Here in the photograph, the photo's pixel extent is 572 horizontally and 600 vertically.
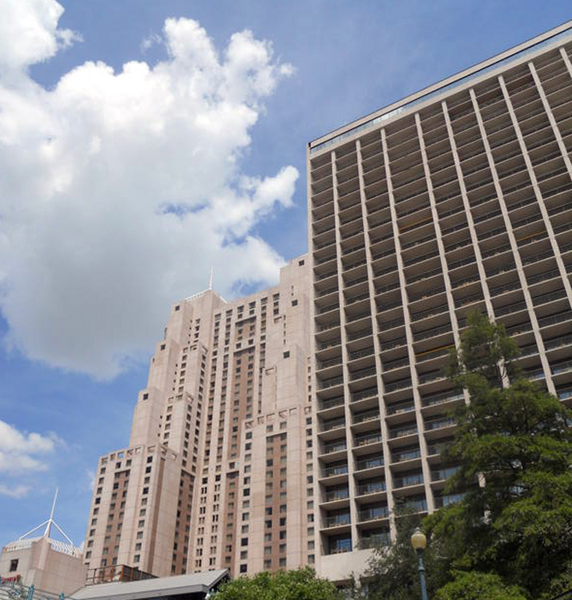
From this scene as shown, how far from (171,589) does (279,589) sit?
10.2m

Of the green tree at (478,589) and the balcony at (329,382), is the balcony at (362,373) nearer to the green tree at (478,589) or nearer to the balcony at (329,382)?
the balcony at (329,382)

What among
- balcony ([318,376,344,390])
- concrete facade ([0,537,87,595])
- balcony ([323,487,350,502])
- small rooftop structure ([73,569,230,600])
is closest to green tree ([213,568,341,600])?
small rooftop structure ([73,569,230,600])

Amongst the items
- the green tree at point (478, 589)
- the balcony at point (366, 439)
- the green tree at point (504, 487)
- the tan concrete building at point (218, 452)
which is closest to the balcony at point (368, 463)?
the balcony at point (366, 439)

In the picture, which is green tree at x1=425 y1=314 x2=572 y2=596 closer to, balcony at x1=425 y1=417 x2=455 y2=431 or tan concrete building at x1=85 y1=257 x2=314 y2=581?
balcony at x1=425 y1=417 x2=455 y2=431

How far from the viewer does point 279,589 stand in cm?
4544

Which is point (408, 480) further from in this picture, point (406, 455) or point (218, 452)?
point (218, 452)

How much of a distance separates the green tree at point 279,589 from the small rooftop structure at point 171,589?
3238 millimetres

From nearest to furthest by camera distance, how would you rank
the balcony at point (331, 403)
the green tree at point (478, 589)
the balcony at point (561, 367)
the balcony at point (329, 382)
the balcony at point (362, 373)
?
the green tree at point (478, 589)
the balcony at point (561, 367)
the balcony at point (331, 403)
the balcony at point (362, 373)
the balcony at point (329, 382)

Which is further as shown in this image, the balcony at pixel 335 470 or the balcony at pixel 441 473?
the balcony at pixel 335 470

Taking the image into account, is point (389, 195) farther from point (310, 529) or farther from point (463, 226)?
point (310, 529)

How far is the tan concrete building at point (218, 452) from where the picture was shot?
377 ft

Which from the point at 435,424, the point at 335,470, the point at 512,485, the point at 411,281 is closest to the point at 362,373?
the point at 335,470

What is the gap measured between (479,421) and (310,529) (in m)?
86.5

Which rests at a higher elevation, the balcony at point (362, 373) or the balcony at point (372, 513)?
the balcony at point (362, 373)
